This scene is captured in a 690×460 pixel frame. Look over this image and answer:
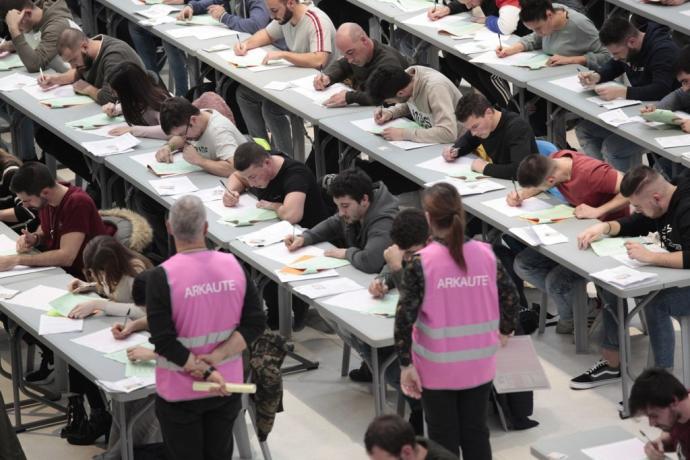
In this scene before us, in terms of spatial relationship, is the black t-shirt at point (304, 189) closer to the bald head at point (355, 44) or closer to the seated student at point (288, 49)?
the bald head at point (355, 44)

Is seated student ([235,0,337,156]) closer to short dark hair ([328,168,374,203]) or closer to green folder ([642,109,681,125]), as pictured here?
green folder ([642,109,681,125])

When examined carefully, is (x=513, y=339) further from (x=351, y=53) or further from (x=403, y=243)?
(x=351, y=53)

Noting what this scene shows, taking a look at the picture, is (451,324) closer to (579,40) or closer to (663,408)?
(663,408)

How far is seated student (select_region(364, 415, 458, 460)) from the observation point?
15.3ft

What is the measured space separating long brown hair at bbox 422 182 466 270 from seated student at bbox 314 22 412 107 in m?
3.37

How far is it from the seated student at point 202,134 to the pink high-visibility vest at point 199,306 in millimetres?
2817

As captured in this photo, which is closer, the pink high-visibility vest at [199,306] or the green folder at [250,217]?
the pink high-visibility vest at [199,306]

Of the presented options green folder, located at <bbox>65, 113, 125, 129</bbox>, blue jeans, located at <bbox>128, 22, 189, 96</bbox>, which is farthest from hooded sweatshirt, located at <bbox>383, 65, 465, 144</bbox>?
blue jeans, located at <bbox>128, 22, 189, 96</bbox>

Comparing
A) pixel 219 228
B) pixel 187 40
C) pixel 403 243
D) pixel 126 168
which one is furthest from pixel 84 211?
pixel 187 40

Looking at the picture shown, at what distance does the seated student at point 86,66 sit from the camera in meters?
9.37

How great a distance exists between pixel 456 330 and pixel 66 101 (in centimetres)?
477

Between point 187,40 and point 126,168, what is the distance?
194 centimetres

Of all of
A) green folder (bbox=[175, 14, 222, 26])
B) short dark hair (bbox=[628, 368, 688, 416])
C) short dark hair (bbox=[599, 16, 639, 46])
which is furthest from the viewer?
green folder (bbox=[175, 14, 222, 26])

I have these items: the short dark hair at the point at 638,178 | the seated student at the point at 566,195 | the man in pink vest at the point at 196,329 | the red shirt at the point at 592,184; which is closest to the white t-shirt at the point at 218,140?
the seated student at the point at 566,195
